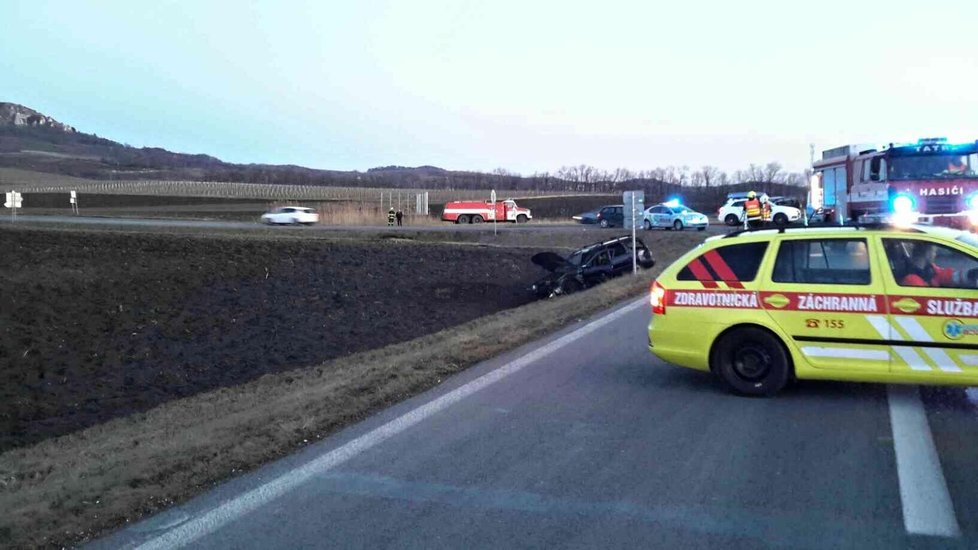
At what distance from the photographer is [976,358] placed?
7.59 metres

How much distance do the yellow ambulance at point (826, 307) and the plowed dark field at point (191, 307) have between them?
958 cm

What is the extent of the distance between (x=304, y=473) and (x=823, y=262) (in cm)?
513

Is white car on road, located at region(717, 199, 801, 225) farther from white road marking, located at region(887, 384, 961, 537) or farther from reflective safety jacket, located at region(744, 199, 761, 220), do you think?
white road marking, located at region(887, 384, 961, 537)

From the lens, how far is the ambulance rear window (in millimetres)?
8539

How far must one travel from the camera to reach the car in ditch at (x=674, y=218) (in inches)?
1826

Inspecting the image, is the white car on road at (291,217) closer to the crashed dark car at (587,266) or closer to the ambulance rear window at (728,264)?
the crashed dark car at (587,266)

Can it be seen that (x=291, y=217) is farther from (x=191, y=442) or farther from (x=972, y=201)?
(x=191, y=442)

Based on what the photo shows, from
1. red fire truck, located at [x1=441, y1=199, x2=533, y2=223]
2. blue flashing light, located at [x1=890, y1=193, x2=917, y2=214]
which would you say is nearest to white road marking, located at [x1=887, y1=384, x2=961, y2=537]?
blue flashing light, located at [x1=890, y1=193, x2=917, y2=214]

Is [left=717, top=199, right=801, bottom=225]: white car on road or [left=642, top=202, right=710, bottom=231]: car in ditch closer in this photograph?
[left=717, top=199, right=801, bottom=225]: white car on road

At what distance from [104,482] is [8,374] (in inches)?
487

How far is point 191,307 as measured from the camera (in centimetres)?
2430

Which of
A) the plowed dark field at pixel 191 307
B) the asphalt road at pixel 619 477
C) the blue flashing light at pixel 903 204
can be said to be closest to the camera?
the asphalt road at pixel 619 477

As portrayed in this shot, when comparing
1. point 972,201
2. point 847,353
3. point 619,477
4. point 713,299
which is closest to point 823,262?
point 847,353

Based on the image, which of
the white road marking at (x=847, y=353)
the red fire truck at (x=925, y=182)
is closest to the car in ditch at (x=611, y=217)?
the red fire truck at (x=925, y=182)
